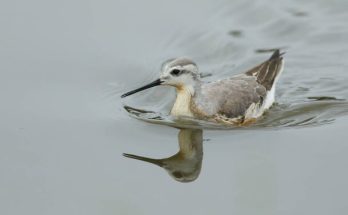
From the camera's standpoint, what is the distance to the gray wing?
12016 millimetres

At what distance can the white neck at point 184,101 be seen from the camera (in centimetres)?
1194

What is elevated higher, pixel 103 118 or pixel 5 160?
pixel 103 118

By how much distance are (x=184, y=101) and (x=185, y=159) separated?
3.99ft

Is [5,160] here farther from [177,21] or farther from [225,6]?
[225,6]

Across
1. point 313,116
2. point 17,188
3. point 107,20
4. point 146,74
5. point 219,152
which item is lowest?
point 17,188

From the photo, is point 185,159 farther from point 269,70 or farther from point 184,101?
point 269,70

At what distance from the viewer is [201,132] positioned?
11938 millimetres

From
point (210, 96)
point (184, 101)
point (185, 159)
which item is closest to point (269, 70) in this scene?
point (210, 96)

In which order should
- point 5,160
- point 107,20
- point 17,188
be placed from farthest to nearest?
point 107,20 < point 5,160 < point 17,188

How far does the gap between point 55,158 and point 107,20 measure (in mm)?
4779

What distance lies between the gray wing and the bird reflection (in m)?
0.44

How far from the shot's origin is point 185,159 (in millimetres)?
11117

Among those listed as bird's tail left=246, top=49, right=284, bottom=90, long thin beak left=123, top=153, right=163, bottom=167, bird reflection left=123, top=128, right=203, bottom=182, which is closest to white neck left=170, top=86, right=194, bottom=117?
bird reflection left=123, top=128, right=203, bottom=182

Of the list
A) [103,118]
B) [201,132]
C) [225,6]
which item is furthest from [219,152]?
[225,6]
